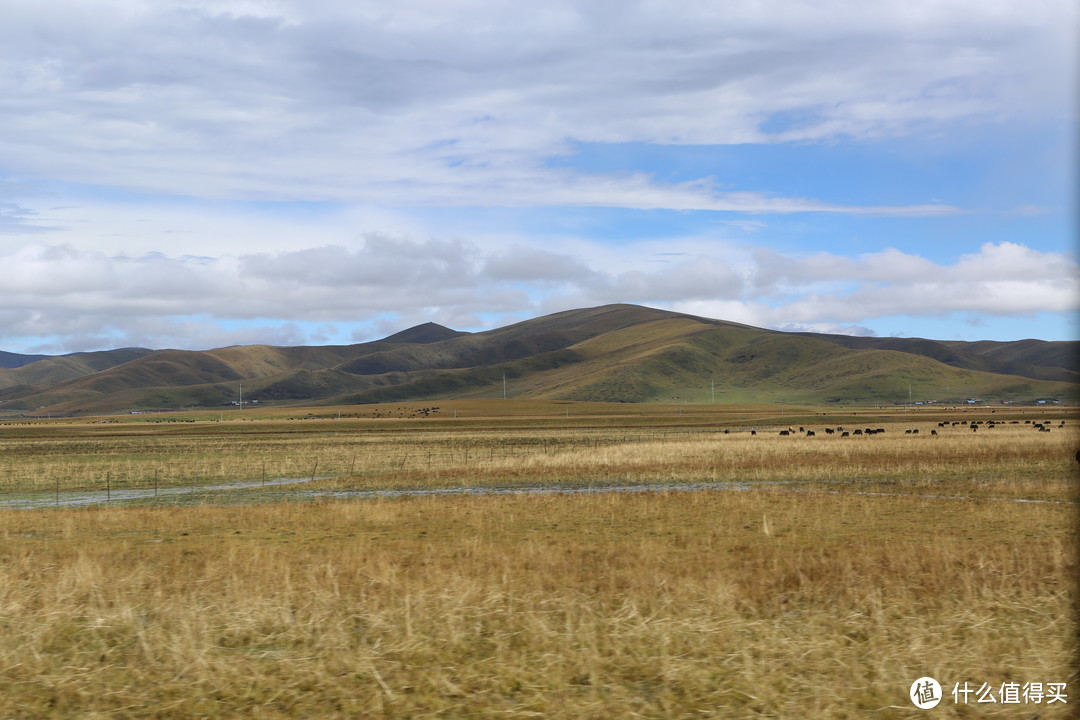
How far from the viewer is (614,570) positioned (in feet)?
52.9

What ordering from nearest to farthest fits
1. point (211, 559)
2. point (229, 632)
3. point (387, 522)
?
point (229, 632), point (211, 559), point (387, 522)

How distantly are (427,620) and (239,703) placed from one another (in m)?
3.38

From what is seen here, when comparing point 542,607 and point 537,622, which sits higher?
point 537,622

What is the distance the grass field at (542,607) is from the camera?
9.18 m

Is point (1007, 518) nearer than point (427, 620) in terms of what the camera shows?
No

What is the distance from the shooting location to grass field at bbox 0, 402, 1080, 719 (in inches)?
361

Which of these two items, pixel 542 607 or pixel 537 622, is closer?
pixel 537 622

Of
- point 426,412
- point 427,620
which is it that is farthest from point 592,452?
point 426,412

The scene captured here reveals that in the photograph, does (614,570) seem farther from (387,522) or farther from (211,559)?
(387,522)

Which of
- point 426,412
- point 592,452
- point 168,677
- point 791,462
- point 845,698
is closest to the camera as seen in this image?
point 845,698

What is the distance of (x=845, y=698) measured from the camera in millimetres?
8852

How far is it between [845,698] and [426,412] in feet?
550

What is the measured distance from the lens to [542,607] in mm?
12875

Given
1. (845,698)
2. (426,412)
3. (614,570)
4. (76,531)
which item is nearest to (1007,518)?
(614,570)
